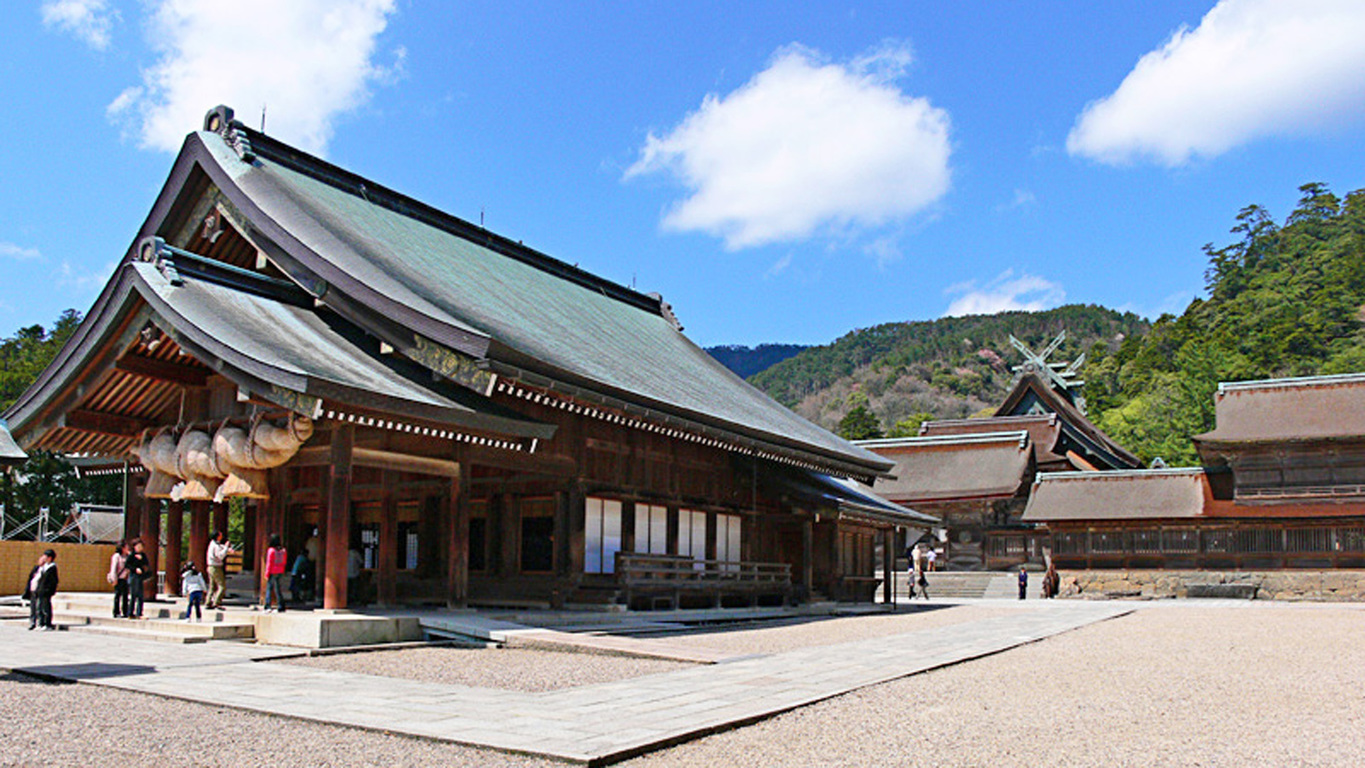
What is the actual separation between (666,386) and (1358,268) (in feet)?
264

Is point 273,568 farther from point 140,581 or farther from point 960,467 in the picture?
point 960,467

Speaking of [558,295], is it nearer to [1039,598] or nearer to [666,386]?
[666,386]

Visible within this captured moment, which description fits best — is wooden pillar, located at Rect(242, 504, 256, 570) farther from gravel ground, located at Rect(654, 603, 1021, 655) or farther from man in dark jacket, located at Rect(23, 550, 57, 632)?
gravel ground, located at Rect(654, 603, 1021, 655)

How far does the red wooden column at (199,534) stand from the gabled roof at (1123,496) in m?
30.9

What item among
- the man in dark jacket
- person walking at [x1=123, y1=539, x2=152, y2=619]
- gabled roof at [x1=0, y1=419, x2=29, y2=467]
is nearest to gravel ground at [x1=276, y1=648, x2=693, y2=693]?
person walking at [x1=123, y1=539, x2=152, y2=619]

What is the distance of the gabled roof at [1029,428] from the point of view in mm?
50744

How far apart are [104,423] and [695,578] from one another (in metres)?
10.5

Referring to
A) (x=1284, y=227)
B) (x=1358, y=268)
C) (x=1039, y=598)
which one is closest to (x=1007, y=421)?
(x=1039, y=598)

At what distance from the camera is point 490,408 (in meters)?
14.7

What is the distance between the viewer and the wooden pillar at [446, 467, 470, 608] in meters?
15.1

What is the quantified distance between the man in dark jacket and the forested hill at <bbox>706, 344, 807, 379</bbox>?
16732cm

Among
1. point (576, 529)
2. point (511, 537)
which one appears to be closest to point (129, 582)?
point (511, 537)

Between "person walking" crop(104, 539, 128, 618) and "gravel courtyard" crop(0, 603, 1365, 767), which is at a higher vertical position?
"person walking" crop(104, 539, 128, 618)

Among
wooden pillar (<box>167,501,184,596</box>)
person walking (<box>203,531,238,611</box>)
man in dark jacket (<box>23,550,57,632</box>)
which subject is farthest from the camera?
wooden pillar (<box>167,501,184,596</box>)
